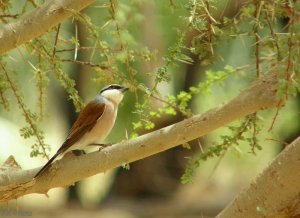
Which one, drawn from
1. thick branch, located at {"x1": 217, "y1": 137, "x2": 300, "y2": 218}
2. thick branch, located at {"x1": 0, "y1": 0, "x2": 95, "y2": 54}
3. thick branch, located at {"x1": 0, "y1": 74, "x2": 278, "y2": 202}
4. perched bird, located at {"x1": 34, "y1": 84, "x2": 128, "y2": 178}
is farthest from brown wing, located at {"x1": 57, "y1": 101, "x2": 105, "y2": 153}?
thick branch, located at {"x1": 217, "y1": 137, "x2": 300, "y2": 218}

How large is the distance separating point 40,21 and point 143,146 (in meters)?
0.60

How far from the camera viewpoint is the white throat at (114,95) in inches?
135

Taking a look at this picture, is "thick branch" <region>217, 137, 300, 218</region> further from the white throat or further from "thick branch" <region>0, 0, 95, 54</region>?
the white throat

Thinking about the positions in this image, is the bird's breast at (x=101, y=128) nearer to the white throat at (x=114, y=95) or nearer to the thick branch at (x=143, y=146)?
the white throat at (x=114, y=95)

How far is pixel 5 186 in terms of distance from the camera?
258 centimetres

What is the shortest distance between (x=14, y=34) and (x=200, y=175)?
275 inches

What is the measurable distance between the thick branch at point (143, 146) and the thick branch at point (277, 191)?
0.73ft

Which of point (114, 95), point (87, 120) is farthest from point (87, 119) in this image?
point (114, 95)

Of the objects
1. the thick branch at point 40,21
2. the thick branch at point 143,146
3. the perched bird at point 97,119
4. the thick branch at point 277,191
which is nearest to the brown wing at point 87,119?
the perched bird at point 97,119

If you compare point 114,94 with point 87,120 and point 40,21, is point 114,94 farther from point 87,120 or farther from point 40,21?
point 40,21

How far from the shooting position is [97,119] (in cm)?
337

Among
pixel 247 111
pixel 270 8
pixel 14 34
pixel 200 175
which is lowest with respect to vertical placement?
pixel 200 175

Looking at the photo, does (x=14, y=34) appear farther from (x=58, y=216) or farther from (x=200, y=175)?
(x=200, y=175)

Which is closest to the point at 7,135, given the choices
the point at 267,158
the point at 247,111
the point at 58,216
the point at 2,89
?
the point at 58,216
